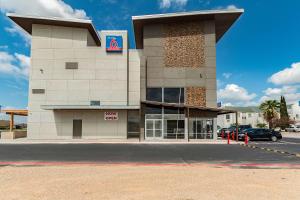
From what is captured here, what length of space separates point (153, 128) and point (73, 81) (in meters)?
10.7

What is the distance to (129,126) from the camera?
101 ft

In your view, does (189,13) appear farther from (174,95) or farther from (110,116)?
(110,116)

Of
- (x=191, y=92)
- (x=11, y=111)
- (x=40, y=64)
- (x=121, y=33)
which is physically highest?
(x=121, y=33)

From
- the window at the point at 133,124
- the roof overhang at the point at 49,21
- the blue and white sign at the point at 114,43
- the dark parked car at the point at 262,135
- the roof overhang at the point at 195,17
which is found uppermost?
the roof overhang at the point at 195,17

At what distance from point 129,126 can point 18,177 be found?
22.1m

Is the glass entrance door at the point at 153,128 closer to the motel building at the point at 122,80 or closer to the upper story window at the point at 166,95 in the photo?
the motel building at the point at 122,80

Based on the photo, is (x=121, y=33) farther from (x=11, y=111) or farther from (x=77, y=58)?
(x=11, y=111)

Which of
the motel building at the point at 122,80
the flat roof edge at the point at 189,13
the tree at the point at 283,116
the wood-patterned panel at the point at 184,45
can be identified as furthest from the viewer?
the tree at the point at 283,116

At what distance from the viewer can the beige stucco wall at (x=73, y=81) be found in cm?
2953

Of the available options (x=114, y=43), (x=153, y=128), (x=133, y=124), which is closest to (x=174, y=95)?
(x=153, y=128)

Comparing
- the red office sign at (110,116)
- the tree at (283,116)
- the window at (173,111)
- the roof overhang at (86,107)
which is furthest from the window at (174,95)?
the tree at (283,116)

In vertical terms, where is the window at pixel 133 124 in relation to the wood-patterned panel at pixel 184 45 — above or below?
below

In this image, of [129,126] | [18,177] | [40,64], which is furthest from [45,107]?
[18,177]

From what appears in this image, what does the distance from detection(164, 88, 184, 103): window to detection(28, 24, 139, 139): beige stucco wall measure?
3.58 m
